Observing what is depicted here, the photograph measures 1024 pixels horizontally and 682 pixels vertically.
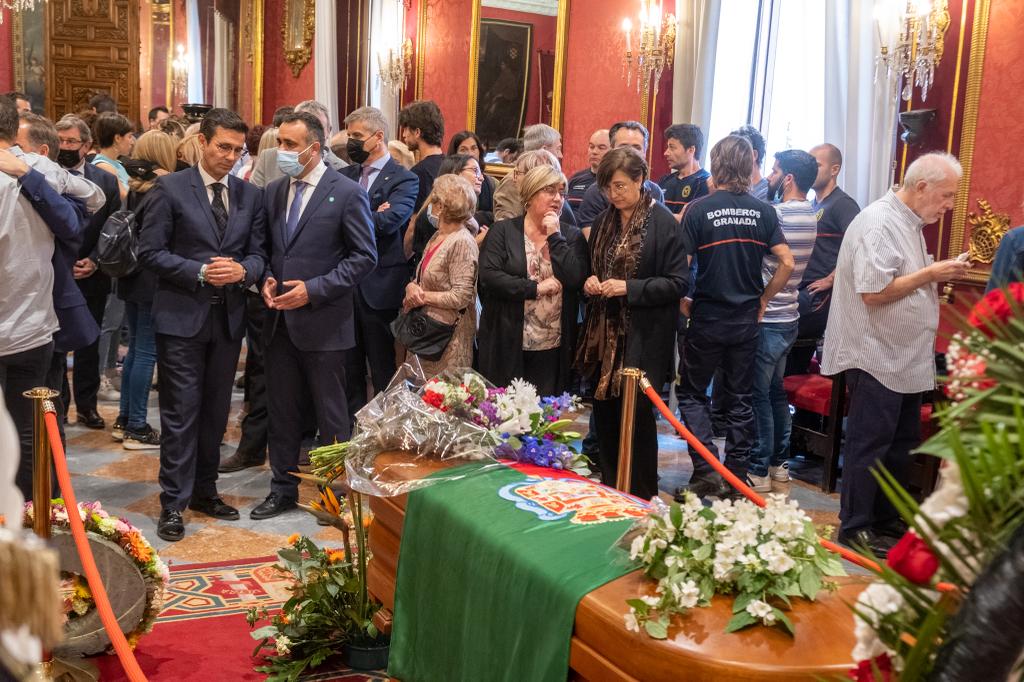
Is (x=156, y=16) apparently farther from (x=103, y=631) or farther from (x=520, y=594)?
(x=520, y=594)

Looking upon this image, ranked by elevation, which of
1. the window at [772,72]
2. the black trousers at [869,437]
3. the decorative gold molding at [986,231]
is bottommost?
the black trousers at [869,437]

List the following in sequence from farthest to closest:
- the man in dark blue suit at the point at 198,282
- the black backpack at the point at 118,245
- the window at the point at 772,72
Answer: the window at the point at 772,72 → the black backpack at the point at 118,245 → the man in dark blue suit at the point at 198,282

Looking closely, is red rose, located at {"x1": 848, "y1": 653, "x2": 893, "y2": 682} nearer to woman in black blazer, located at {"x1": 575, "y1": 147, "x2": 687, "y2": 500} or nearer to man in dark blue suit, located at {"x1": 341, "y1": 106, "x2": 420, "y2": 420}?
woman in black blazer, located at {"x1": 575, "y1": 147, "x2": 687, "y2": 500}

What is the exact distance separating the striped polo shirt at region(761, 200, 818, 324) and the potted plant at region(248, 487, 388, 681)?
9.63ft

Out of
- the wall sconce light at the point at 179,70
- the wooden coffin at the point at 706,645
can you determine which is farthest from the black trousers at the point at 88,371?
the wall sconce light at the point at 179,70

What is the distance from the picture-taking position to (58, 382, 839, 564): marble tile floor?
4.72 metres

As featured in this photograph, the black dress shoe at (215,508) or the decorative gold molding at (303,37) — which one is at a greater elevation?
the decorative gold molding at (303,37)

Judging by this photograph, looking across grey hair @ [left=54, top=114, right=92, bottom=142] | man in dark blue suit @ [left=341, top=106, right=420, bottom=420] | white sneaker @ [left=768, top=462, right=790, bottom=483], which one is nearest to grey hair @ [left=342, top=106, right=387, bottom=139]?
man in dark blue suit @ [left=341, top=106, right=420, bottom=420]

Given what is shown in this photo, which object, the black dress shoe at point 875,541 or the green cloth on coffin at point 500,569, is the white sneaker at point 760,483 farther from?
the green cloth on coffin at point 500,569

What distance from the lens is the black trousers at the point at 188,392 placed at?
15.7ft

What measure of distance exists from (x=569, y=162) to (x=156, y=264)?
236 inches

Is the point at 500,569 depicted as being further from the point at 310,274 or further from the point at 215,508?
the point at 215,508

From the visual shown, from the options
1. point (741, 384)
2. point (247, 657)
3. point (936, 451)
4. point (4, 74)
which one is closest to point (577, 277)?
point (741, 384)

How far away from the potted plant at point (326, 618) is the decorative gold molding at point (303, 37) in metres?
11.4
